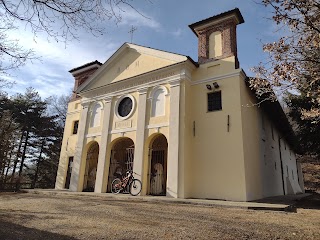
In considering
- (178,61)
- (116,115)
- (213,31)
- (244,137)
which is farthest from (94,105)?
(244,137)

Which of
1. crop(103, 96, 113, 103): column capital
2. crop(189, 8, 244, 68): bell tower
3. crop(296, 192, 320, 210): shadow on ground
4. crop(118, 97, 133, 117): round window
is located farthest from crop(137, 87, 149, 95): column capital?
crop(296, 192, 320, 210): shadow on ground

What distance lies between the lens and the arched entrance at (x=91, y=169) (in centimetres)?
1592

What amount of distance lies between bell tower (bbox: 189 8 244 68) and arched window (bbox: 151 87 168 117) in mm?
2587

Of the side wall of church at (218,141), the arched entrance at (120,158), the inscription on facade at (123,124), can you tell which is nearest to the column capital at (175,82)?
the side wall of church at (218,141)

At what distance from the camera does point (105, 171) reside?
14.4m

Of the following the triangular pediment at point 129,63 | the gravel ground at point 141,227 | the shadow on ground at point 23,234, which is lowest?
the shadow on ground at point 23,234

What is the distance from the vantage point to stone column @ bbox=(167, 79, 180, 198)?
11492 mm

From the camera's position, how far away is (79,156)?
52.0 feet

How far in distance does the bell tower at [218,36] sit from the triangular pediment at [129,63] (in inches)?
62.1

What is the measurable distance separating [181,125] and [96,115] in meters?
6.57

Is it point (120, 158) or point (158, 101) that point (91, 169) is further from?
point (158, 101)

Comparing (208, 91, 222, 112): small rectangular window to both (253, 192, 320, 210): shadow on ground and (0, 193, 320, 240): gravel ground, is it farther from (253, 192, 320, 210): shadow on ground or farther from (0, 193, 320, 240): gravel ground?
(0, 193, 320, 240): gravel ground

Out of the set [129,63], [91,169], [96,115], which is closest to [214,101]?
[129,63]

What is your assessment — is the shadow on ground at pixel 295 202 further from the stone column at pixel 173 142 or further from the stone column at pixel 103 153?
the stone column at pixel 103 153
